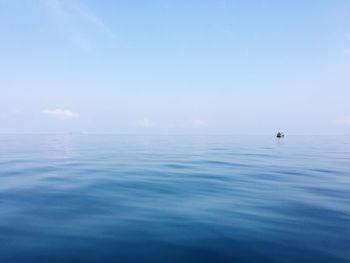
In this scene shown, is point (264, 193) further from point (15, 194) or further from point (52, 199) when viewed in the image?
point (15, 194)

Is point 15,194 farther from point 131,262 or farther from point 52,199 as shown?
point 131,262

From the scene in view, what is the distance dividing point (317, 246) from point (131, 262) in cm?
412

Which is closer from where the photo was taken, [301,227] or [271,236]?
[271,236]

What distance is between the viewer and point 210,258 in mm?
5223

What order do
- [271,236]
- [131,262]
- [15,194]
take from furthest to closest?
1. [15,194]
2. [271,236]
3. [131,262]

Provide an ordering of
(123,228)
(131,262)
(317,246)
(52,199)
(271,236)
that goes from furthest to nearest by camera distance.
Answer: (52,199) < (123,228) < (271,236) < (317,246) < (131,262)

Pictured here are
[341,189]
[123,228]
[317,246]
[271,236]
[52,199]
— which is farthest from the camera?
[341,189]

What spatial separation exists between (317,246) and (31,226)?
7096 mm

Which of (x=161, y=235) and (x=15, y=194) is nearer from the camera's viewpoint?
(x=161, y=235)

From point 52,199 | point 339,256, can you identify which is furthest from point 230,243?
point 52,199

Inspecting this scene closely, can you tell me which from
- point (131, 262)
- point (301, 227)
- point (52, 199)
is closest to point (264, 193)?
point (301, 227)

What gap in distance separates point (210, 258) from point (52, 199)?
683 centimetres

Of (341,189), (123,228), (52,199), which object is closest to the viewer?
(123,228)

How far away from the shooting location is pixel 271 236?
20.6 ft
